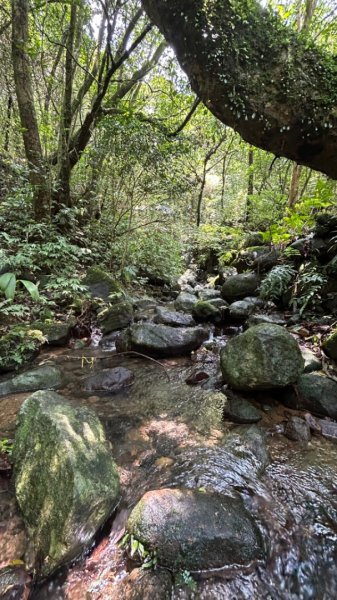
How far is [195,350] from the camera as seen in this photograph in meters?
5.33

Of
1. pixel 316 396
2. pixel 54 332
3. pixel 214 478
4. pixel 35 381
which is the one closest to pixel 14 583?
pixel 214 478

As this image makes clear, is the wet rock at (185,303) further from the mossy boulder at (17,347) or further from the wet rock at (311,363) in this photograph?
the mossy boulder at (17,347)

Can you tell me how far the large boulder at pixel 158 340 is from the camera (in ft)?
16.4

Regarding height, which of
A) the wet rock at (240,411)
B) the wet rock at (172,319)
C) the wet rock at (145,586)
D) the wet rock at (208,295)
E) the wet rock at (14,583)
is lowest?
the wet rock at (145,586)

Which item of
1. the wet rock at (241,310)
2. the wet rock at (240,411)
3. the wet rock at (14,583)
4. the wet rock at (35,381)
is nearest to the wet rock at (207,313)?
the wet rock at (241,310)

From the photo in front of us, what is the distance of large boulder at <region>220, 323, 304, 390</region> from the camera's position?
3.45m

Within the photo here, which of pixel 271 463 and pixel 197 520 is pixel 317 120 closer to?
pixel 271 463

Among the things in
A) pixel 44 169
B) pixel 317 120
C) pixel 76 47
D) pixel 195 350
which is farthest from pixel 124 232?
pixel 317 120

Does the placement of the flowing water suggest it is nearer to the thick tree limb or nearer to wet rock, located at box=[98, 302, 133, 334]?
wet rock, located at box=[98, 302, 133, 334]

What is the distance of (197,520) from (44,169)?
7051 millimetres

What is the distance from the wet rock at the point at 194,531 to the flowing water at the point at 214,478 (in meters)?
0.08

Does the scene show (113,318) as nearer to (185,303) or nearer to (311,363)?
(185,303)

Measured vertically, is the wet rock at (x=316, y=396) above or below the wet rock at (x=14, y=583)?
above

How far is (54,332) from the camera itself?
5059mm
